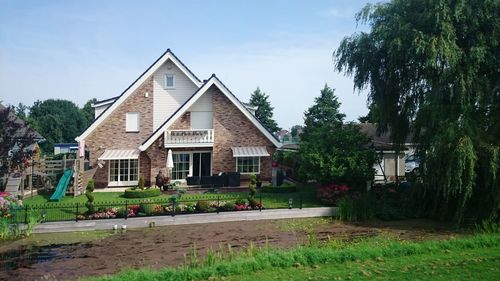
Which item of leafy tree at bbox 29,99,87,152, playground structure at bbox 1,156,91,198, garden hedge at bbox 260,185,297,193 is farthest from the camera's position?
leafy tree at bbox 29,99,87,152

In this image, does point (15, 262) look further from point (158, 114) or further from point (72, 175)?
point (158, 114)

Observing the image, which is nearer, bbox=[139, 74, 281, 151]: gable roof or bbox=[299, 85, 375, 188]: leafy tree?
bbox=[299, 85, 375, 188]: leafy tree

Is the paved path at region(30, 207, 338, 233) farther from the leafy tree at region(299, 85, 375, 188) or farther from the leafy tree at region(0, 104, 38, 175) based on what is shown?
the leafy tree at region(0, 104, 38, 175)

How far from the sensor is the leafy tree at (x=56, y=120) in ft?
246

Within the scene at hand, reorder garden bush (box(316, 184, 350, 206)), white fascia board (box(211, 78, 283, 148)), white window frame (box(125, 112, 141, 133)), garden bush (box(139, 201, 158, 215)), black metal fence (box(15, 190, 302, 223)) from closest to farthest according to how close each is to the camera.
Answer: black metal fence (box(15, 190, 302, 223)) → garden bush (box(139, 201, 158, 215)) → garden bush (box(316, 184, 350, 206)) → white fascia board (box(211, 78, 283, 148)) → white window frame (box(125, 112, 141, 133))

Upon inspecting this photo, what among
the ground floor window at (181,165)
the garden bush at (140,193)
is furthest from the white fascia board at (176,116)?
the garden bush at (140,193)

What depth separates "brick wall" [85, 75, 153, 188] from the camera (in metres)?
27.5

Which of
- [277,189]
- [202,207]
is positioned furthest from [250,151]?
[202,207]

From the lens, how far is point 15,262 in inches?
496

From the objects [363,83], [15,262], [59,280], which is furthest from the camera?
[363,83]

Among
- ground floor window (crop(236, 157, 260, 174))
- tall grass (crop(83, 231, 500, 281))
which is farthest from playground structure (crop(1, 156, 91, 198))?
tall grass (crop(83, 231, 500, 281))

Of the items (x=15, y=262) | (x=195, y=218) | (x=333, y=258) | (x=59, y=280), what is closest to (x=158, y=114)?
(x=195, y=218)

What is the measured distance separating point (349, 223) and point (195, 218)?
7.10m

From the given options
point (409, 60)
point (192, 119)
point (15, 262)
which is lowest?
point (15, 262)
